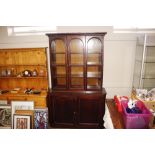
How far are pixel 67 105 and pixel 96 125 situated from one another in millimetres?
778

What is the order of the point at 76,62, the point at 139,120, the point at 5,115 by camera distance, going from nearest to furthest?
the point at 139,120 → the point at 5,115 → the point at 76,62

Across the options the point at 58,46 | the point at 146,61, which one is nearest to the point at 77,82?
the point at 58,46

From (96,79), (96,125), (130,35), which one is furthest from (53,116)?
(130,35)

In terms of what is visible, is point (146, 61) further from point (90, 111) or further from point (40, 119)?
point (40, 119)

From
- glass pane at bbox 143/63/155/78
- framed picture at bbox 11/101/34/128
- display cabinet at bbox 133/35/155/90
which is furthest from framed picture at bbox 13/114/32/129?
glass pane at bbox 143/63/155/78

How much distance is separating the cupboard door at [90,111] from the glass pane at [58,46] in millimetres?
1108

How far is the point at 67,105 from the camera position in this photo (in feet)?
9.88

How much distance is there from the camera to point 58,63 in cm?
304

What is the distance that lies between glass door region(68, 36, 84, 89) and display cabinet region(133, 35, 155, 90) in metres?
1.19

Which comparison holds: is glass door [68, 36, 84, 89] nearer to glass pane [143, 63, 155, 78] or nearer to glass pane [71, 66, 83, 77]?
glass pane [71, 66, 83, 77]

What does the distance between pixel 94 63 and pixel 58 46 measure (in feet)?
2.84

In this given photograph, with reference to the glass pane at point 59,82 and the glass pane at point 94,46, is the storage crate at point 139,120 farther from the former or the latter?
the glass pane at point 59,82

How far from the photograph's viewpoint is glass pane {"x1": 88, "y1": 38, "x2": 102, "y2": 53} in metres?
2.89
